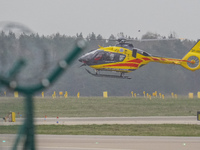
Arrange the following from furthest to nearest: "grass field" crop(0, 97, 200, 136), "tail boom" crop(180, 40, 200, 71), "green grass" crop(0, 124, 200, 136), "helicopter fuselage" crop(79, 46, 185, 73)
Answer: "tail boom" crop(180, 40, 200, 71) → "helicopter fuselage" crop(79, 46, 185, 73) → "green grass" crop(0, 124, 200, 136) → "grass field" crop(0, 97, 200, 136)

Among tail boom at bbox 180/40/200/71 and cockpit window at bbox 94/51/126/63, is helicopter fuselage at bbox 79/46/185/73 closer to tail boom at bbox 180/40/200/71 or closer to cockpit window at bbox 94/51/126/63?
cockpit window at bbox 94/51/126/63

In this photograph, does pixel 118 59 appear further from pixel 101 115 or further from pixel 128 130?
pixel 128 130

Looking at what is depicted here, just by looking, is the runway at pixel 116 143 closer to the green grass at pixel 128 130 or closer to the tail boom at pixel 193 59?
the green grass at pixel 128 130

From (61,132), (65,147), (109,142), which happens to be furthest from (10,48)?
(61,132)

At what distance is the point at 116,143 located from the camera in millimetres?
23109

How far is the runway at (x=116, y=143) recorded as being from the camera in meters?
21.0

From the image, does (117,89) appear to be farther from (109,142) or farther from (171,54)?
(109,142)

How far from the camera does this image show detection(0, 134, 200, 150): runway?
2105 cm

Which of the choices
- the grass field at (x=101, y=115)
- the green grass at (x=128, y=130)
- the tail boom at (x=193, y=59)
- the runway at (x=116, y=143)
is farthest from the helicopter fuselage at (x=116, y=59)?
the runway at (x=116, y=143)

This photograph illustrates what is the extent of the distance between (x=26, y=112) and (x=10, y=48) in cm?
85

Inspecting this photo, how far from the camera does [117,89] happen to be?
88188mm

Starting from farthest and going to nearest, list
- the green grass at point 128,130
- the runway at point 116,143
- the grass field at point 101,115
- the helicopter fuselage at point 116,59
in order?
the helicopter fuselage at point 116,59, the green grass at point 128,130, the runway at point 116,143, the grass field at point 101,115

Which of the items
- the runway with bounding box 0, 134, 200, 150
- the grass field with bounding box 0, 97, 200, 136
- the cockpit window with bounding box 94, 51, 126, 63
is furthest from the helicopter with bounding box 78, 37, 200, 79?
the runway with bounding box 0, 134, 200, 150

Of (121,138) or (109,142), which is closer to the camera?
(109,142)
